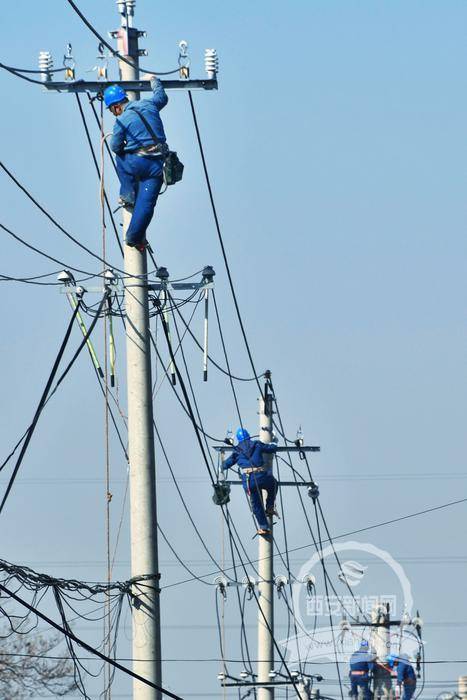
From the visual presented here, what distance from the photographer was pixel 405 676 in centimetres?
3089

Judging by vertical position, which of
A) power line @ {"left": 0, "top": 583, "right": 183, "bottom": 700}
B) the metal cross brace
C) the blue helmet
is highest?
the blue helmet

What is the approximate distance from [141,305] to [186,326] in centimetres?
157

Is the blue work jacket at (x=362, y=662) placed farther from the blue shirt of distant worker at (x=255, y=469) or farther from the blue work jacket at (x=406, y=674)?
the blue shirt of distant worker at (x=255, y=469)

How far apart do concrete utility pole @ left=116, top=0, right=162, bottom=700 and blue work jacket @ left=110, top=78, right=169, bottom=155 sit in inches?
37.8

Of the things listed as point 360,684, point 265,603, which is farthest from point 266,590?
A: point 360,684

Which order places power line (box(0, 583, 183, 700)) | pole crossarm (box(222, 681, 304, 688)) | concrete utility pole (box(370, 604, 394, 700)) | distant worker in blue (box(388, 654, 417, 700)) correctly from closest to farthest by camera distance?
power line (box(0, 583, 183, 700))
pole crossarm (box(222, 681, 304, 688))
distant worker in blue (box(388, 654, 417, 700))
concrete utility pole (box(370, 604, 394, 700))

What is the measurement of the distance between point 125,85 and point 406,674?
17.0 metres

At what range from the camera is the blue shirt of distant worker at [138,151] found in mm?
16234

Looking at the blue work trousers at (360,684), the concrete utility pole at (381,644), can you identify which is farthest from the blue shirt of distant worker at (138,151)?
the concrete utility pole at (381,644)

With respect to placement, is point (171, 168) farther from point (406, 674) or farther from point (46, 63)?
point (406, 674)

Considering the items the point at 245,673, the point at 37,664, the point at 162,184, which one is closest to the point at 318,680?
the point at 245,673

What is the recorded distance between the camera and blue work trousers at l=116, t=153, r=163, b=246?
1633 centimetres

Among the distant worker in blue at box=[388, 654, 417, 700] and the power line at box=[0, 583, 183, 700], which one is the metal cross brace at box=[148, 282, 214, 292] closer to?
the power line at box=[0, 583, 183, 700]

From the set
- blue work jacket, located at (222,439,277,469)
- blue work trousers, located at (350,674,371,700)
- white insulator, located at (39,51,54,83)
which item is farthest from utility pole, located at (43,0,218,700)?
blue work trousers, located at (350,674,371,700)
